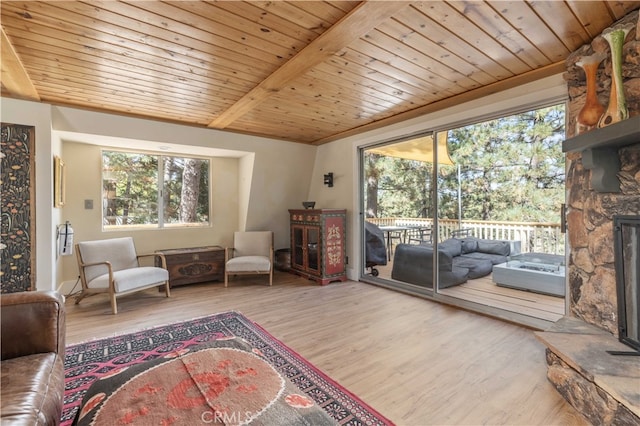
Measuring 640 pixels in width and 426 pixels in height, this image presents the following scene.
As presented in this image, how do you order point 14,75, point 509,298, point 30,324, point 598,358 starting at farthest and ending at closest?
point 509,298
point 14,75
point 598,358
point 30,324

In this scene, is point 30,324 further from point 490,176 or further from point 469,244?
point 469,244

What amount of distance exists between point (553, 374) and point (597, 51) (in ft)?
6.93

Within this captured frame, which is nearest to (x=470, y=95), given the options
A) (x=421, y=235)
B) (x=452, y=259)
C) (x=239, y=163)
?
(x=421, y=235)

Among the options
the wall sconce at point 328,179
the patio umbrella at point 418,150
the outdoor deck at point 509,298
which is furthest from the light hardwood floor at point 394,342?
the patio umbrella at point 418,150

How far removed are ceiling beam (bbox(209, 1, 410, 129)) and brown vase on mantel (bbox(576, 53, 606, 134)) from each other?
→ 1.36m

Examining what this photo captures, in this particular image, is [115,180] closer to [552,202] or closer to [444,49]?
[444,49]

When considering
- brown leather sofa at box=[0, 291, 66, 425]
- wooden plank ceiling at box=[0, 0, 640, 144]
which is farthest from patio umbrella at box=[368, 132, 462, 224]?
brown leather sofa at box=[0, 291, 66, 425]


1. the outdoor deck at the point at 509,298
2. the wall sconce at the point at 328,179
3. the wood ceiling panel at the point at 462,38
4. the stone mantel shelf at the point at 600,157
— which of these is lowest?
the outdoor deck at the point at 509,298

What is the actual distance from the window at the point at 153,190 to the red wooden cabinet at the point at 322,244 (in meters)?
1.75

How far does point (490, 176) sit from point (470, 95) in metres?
1.86

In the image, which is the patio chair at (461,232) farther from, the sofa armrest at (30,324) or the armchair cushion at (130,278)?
the sofa armrest at (30,324)

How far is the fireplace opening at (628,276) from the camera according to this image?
170 cm

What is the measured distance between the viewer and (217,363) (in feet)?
4.25

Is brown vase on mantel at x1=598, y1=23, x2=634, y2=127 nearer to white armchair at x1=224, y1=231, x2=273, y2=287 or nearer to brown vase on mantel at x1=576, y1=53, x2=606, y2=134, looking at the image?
brown vase on mantel at x1=576, y1=53, x2=606, y2=134
